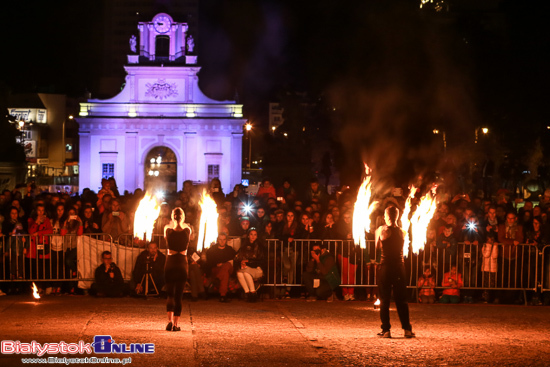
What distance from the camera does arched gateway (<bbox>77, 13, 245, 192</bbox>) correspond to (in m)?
53.5

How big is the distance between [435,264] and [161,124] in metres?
40.0

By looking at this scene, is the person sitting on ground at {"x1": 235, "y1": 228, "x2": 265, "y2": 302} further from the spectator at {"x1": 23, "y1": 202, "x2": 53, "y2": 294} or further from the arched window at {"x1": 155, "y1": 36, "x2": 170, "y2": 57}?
the arched window at {"x1": 155, "y1": 36, "x2": 170, "y2": 57}

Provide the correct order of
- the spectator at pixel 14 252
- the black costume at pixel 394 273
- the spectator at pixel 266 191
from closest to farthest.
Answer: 1. the black costume at pixel 394 273
2. the spectator at pixel 14 252
3. the spectator at pixel 266 191

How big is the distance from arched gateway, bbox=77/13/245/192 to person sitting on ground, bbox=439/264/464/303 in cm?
3848

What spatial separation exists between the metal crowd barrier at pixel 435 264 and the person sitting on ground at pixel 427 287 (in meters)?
0.13

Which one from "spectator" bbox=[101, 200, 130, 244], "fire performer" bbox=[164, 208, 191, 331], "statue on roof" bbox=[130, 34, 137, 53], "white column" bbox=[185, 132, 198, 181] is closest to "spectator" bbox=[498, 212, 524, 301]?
"fire performer" bbox=[164, 208, 191, 331]

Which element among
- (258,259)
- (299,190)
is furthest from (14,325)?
(299,190)

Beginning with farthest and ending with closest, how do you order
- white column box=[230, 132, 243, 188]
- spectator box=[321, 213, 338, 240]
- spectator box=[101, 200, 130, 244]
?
white column box=[230, 132, 243, 188]
spectator box=[101, 200, 130, 244]
spectator box=[321, 213, 338, 240]

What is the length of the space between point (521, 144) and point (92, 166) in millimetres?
34566

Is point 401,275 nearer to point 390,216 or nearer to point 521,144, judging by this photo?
point 390,216

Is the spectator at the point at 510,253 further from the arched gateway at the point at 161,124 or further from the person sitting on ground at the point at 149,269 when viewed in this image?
the arched gateway at the point at 161,124

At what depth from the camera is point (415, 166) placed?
3425cm

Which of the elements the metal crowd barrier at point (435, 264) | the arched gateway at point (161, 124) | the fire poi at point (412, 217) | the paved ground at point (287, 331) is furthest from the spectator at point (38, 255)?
the arched gateway at point (161, 124)

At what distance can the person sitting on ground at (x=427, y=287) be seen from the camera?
50.1ft
